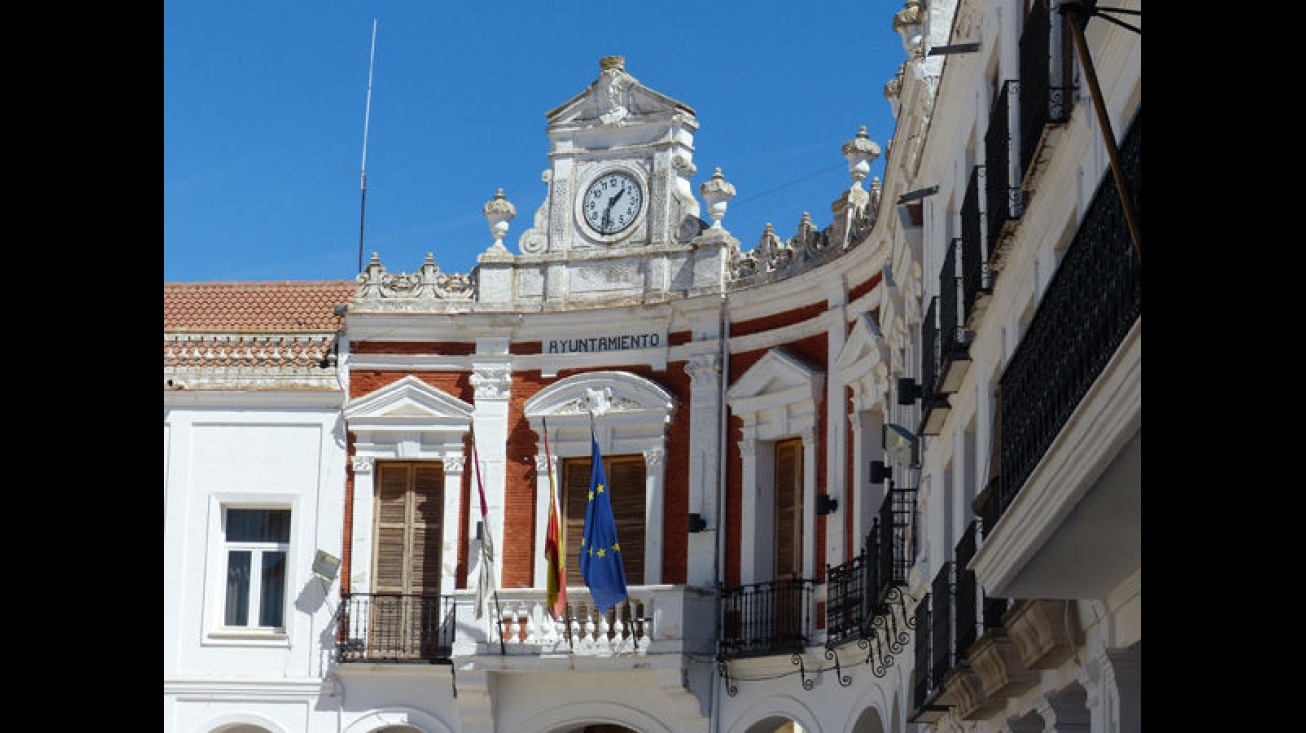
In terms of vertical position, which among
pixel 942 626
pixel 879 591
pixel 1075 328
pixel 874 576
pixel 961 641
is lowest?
pixel 961 641

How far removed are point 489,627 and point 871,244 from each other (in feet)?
21.7

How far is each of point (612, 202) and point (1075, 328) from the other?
63.6 ft

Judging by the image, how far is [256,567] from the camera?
28328 mm

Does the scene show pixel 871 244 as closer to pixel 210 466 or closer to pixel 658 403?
pixel 658 403

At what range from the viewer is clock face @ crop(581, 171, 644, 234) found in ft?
93.2

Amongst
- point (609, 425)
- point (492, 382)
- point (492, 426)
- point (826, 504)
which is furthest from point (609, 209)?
point (826, 504)

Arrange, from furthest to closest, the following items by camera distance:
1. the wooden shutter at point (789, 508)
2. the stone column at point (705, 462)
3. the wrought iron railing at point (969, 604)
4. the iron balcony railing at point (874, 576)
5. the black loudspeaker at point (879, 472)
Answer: the stone column at point (705, 462) < the wooden shutter at point (789, 508) < the black loudspeaker at point (879, 472) < the iron balcony railing at point (874, 576) < the wrought iron railing at point (969, 604)

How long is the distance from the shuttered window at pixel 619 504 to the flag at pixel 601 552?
1.62 meters

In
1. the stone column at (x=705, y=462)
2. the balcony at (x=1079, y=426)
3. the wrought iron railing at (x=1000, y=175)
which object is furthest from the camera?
the stone column at (x=705, y=462)

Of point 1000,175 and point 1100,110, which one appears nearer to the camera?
point 1100,110

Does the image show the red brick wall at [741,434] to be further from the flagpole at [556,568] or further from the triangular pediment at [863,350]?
the flagpole at [556,568]

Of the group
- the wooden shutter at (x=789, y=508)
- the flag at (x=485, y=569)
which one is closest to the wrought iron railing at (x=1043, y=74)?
the wooden shutter at (x=789, y=508)

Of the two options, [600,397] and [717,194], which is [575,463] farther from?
[717,194]

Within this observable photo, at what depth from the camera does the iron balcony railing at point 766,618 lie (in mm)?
25094
